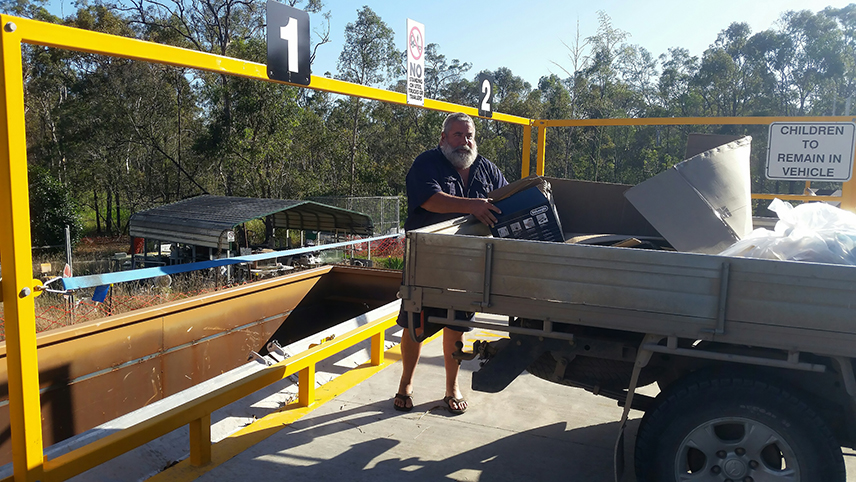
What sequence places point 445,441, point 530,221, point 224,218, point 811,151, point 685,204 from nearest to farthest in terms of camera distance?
point 685,204 → point 530,221 → point 445,441 → point 811,151 → point 224,218

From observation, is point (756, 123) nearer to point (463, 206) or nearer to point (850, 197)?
point (850, 197)

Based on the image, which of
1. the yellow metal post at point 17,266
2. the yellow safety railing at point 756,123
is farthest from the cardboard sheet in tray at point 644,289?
the yellow safety railing at point 756,123

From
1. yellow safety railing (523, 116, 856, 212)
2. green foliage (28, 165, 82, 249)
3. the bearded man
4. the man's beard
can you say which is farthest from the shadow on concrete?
green foliage (28, 165, 82, 249)

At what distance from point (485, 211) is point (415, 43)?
8.20 feet

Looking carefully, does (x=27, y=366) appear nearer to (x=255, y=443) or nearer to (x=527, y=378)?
(x=255, y=443)

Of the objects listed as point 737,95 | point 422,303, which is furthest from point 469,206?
point 737,95

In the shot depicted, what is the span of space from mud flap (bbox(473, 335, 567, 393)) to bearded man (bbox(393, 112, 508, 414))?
2.28 feet

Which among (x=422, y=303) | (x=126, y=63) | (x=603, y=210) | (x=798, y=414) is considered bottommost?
(x=798, y=414)

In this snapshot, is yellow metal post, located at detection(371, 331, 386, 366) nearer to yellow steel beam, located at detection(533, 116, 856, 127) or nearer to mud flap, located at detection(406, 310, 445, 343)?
mud flap, located at detection(406, 310, 445, 343)

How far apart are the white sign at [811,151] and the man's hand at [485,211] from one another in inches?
177

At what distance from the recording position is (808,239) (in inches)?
105

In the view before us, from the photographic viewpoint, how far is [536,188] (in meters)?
3.48

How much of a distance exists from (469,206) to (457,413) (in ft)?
5.32

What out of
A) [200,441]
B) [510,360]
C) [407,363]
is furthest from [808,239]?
[200,441]
